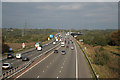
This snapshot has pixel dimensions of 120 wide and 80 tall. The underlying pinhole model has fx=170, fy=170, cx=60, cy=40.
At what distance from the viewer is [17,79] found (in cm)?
2139

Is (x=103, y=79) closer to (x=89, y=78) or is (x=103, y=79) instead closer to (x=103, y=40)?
(x=89, y=78)

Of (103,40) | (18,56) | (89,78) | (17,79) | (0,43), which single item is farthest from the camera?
(103,40)

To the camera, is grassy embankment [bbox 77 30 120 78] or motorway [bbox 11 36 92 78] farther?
grassy embankment [bbox 77 30 120 78]

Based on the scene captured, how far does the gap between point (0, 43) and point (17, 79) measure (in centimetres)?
4231

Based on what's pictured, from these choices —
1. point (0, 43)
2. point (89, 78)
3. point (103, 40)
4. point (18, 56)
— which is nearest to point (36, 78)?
point (89, 78)

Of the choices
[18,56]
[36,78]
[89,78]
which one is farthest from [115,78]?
[18,56]

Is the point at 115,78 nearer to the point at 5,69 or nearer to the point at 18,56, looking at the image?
the point at 5,69

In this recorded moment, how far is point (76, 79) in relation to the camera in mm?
22453

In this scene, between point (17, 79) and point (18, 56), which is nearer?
point (17, 79)

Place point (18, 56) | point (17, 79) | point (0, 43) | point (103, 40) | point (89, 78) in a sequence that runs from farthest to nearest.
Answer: point (103, 40), point (0, 43), point (18, 56), point (89, 78), point (17, 79)

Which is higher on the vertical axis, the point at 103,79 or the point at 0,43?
the point at 0,43

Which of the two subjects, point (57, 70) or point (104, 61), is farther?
point (104, 61)

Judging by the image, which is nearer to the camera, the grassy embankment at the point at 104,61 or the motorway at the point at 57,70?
the motorway at the point at 57,70

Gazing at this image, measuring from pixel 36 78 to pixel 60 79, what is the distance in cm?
313
